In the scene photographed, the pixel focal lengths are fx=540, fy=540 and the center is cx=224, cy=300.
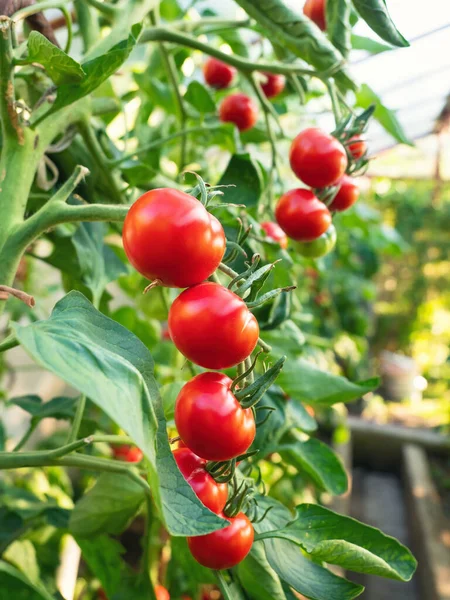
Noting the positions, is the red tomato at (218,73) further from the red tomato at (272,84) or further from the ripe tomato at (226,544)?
the ripe tomato at (226,544)

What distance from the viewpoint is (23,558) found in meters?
0.75

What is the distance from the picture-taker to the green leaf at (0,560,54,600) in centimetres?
30

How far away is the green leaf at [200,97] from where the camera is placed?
2.78 ft

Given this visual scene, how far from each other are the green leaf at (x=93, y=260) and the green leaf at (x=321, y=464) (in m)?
0.28

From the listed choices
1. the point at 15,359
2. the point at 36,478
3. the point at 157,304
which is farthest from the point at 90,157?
the point at 15,359

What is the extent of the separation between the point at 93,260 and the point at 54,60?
23cm

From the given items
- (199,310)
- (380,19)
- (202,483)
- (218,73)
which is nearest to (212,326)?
(199,310)

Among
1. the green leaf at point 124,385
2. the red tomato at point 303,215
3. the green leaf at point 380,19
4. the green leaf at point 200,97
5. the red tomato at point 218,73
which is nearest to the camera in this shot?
the green leaf at point 124,385

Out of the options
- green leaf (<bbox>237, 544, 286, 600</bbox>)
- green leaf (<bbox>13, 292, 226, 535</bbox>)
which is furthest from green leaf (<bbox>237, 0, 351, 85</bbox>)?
green leaf (<bbox>237, 544, 286, 600</bbox>)

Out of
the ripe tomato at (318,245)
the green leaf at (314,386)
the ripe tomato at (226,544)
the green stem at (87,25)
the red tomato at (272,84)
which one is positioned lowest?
the green leaf at (314,386)

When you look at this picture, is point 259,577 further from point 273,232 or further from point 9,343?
point 273,232

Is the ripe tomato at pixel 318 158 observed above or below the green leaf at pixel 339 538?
above

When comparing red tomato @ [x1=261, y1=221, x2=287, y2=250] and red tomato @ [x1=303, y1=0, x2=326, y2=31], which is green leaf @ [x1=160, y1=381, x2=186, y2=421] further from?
red tomato @ [x1=303, y1=0, x2=326, y2=31]

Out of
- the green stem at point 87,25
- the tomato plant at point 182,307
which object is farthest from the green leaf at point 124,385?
the green stem at point 87,25
